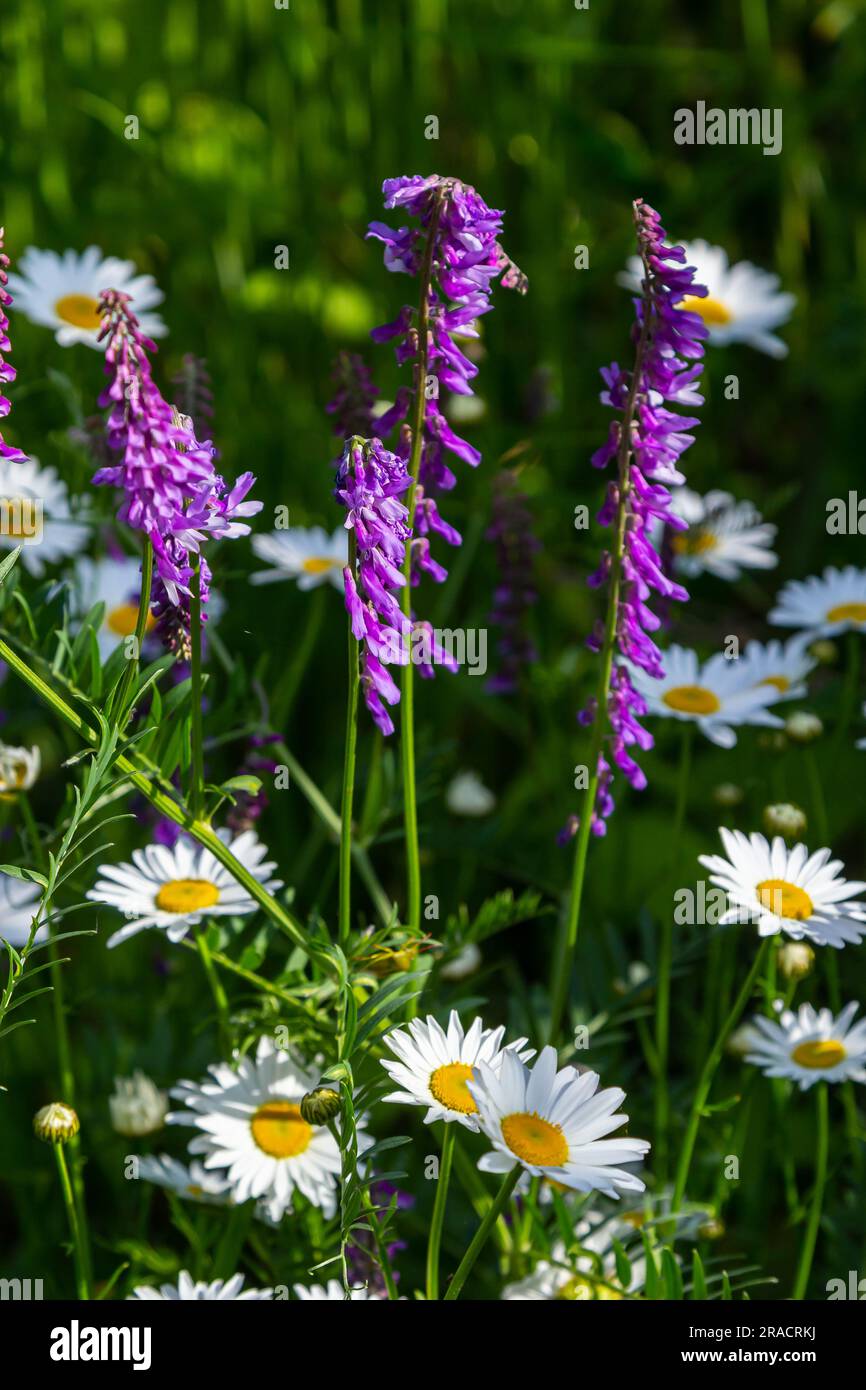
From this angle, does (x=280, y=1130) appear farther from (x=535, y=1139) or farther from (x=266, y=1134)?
(x=535, y=1139)

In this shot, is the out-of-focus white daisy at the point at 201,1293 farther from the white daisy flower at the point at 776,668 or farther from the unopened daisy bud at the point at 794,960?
the white daisy flower at the point at 776,668

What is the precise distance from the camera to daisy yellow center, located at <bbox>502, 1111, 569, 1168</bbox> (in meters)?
1.03

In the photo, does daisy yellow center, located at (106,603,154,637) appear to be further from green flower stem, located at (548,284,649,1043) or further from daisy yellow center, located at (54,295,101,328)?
green flower stem, located at (548,284,649,1043)

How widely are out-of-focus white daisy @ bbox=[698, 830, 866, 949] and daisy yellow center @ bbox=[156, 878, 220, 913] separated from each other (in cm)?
42

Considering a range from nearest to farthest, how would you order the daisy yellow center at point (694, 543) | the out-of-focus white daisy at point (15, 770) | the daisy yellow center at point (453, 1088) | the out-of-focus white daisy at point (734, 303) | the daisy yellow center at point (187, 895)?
the daisy yellow center at point (453, 1088), the daisy yellow center at point (187, 895), the out-of-focus white daisy at point (15, 770), the daisy yellow center at point (694, 543), the out-of-focus white daisy at point (734, 303)

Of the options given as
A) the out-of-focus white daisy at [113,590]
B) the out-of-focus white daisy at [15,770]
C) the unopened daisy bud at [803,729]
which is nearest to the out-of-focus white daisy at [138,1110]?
the out-of-focus white daisy at [15,770]

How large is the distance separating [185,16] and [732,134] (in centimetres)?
104

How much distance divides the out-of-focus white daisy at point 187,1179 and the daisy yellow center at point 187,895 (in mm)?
258

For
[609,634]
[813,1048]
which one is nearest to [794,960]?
[813,1048]

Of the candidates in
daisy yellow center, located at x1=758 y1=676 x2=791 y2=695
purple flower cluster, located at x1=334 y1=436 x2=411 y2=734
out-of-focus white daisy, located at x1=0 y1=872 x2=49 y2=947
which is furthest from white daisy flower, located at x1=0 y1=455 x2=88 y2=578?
daisy yellow center, located at x1=758 y1=676 x2=791 y2=695

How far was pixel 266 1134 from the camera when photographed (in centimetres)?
129

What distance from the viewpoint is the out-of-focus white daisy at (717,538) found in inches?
71.6

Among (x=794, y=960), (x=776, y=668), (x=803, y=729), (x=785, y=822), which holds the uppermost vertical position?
(x=776, y=668)

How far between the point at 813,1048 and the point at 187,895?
0.58 meters
